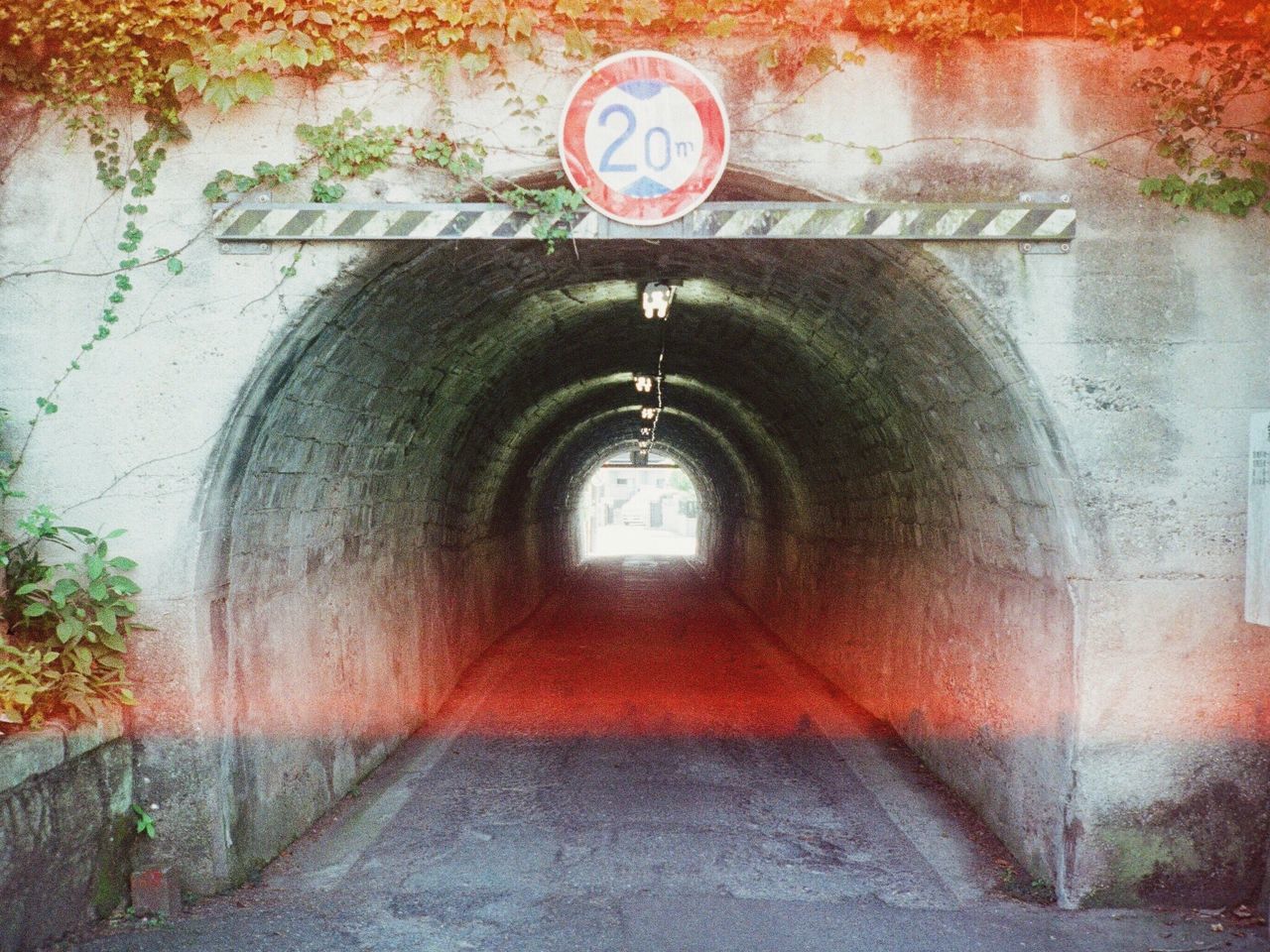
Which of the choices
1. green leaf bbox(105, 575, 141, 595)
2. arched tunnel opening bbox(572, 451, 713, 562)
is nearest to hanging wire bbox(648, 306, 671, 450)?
arched tunnel opening bbox(572, 451, 713, 562)

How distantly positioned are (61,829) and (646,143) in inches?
175

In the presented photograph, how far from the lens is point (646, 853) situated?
6199 millimetres

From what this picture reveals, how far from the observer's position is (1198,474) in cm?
546

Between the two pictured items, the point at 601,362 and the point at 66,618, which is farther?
the point at 601,362

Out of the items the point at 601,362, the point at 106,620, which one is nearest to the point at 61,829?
the point at 106,620

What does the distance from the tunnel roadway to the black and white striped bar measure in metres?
3.61

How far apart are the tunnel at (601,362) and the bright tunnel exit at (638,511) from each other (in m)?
20.9

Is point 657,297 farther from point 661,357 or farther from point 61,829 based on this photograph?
point 61,829

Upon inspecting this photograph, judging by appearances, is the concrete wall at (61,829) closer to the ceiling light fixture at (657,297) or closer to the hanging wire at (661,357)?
the ceiling light fixture at (657,297)

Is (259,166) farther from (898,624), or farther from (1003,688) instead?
(898,624)

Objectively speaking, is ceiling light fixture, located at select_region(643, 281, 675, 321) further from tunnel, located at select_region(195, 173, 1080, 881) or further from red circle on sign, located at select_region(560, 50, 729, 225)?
red circle on sign, located at select_region(560, 50, 729, 225)

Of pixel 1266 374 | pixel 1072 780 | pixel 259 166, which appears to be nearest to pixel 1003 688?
pixel 1072 780

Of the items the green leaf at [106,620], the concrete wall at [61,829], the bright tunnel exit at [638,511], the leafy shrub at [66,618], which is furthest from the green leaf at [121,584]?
the bright tunnel exit at [638,511]

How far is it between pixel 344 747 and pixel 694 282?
15.5ft
